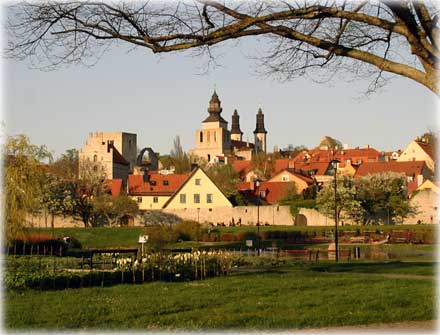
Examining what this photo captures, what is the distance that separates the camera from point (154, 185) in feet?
255

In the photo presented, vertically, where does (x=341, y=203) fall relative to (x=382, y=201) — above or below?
below

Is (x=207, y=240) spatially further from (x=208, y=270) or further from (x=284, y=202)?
(x=208, y=270)

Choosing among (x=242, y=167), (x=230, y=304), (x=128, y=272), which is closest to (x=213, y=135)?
(x=242, y=167)

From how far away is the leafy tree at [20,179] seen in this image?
24.4 metres

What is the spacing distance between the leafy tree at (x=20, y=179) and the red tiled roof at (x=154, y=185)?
48000 millimetres

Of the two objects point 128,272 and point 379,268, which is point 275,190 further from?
point 128,272

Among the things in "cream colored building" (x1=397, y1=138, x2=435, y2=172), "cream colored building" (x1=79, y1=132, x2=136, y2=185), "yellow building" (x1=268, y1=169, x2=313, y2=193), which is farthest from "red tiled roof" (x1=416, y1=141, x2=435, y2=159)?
"cream colored building" (x1=79, y1=132, x2=136, y2=185)

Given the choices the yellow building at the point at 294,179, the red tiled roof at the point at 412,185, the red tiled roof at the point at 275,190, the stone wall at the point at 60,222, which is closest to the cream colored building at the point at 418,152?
the red tiled roof at the point at 412,185

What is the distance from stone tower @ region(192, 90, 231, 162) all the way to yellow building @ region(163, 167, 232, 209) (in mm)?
121594

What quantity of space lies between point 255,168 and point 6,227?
89.9 meters

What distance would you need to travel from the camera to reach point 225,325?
1005 centimetres

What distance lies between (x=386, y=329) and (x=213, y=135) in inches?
7287

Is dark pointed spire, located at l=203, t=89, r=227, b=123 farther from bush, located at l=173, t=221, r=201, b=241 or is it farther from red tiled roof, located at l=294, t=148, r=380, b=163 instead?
bush, located at l=173, t=221, r=201, b=241

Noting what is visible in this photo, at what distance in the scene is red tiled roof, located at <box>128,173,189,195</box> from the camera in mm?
77062
